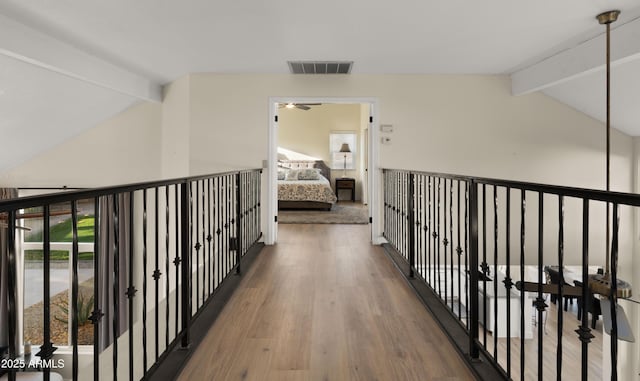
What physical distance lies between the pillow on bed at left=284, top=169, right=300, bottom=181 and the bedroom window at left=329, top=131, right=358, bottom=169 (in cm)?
147

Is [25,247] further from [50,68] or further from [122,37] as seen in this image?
[122,37]

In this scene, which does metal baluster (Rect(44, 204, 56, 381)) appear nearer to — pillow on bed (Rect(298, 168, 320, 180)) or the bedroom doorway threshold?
the bedroom doorway threshold

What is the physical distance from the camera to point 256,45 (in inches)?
146

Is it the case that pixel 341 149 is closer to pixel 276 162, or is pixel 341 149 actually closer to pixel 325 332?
pixel 276 162

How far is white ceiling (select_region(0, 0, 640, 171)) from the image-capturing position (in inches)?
113

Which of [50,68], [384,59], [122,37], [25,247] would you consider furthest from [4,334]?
[384,59]

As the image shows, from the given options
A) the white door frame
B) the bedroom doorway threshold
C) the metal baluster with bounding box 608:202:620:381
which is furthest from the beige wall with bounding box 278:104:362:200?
the metal baluster with bounding box 608:202:620:381

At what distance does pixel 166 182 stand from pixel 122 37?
94.0 inches

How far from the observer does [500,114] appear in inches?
189

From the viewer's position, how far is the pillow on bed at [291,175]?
9219mm

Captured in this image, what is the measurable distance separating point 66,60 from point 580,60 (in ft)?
15.7

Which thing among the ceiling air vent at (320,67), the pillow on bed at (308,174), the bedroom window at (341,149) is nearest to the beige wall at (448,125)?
the ceiling air vent at (320,67)

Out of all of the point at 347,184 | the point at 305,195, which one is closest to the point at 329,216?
the point at 305,195

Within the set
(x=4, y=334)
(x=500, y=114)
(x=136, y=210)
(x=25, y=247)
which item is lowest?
(x=4, y=334)
